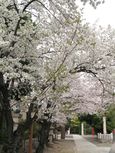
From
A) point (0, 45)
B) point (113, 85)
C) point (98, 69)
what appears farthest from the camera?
point (113, 85)

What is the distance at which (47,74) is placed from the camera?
11188mm

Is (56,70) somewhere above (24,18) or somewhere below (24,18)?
below

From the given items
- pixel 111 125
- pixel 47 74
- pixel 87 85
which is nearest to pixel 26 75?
pixel 47 74

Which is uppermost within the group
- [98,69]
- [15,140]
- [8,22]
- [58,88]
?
[8,22]

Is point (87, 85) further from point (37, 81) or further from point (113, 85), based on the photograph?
point (37, 81)

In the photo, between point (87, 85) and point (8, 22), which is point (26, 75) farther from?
point (87, 85)

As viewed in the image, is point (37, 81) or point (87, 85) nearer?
point (37, 81)

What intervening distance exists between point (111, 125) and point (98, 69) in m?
36.6

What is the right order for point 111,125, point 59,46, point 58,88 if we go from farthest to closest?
point 111,125 → point 59,46 → point 58,88

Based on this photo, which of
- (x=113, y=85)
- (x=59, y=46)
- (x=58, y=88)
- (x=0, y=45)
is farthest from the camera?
(x=113, y=85)

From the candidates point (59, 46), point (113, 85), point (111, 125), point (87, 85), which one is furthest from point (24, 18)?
point (111, 125)

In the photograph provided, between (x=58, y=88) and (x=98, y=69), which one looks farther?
(x=98, y=69)

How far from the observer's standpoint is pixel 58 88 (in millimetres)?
11453

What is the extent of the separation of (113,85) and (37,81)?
327cm
